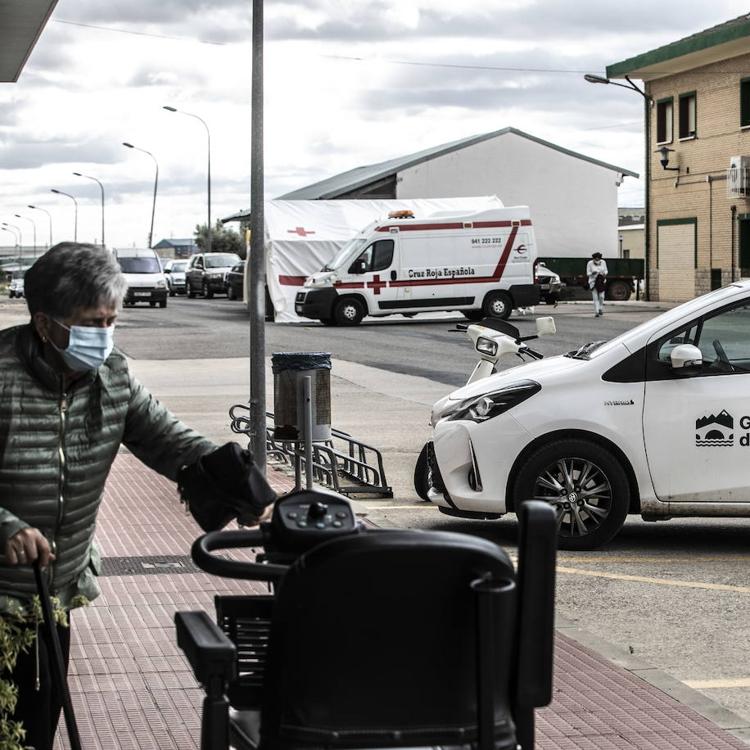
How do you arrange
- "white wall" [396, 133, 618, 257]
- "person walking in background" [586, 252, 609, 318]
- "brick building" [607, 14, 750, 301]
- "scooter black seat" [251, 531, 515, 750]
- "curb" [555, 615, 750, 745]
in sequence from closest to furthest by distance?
"scooter black seat" [251, 531, 515, 750], "curb" [555, 615, 750, 745], "person walking in background" [586, 252, 609, 318], "brick building" [607, 14, 750, 301], "white wall" [396, 133, 618, 257]

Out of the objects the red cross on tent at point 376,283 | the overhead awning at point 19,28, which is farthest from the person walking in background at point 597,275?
the overhead awning at point 19,28

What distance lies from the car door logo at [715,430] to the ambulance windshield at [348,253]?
94.1ft

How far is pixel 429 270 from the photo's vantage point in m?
37.3

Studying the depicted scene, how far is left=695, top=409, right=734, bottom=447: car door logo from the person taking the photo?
27.9ft

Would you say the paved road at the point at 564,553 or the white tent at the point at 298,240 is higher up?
the white tent at the point at 298,240

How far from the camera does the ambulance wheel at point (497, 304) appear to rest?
3794cm

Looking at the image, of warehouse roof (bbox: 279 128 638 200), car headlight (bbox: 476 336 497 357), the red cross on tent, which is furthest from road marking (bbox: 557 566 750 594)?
warehouse roof (bbox: 279 128 638 200)

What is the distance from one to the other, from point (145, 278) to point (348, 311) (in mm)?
15353

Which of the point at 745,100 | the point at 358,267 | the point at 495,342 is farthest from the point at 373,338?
the point at 495,342

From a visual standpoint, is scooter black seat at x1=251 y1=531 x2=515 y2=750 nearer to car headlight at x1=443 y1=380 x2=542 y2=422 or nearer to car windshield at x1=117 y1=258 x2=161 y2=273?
car headlight at x1=443 y1=380 x2=542 y2=422

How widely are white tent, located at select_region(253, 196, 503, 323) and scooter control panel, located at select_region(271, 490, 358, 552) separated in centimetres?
3577

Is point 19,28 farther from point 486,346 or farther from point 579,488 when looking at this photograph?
point 579,488

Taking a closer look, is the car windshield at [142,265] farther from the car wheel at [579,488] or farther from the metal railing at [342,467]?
the car wheel at [579,488]

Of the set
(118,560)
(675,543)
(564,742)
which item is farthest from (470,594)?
(675,543)
